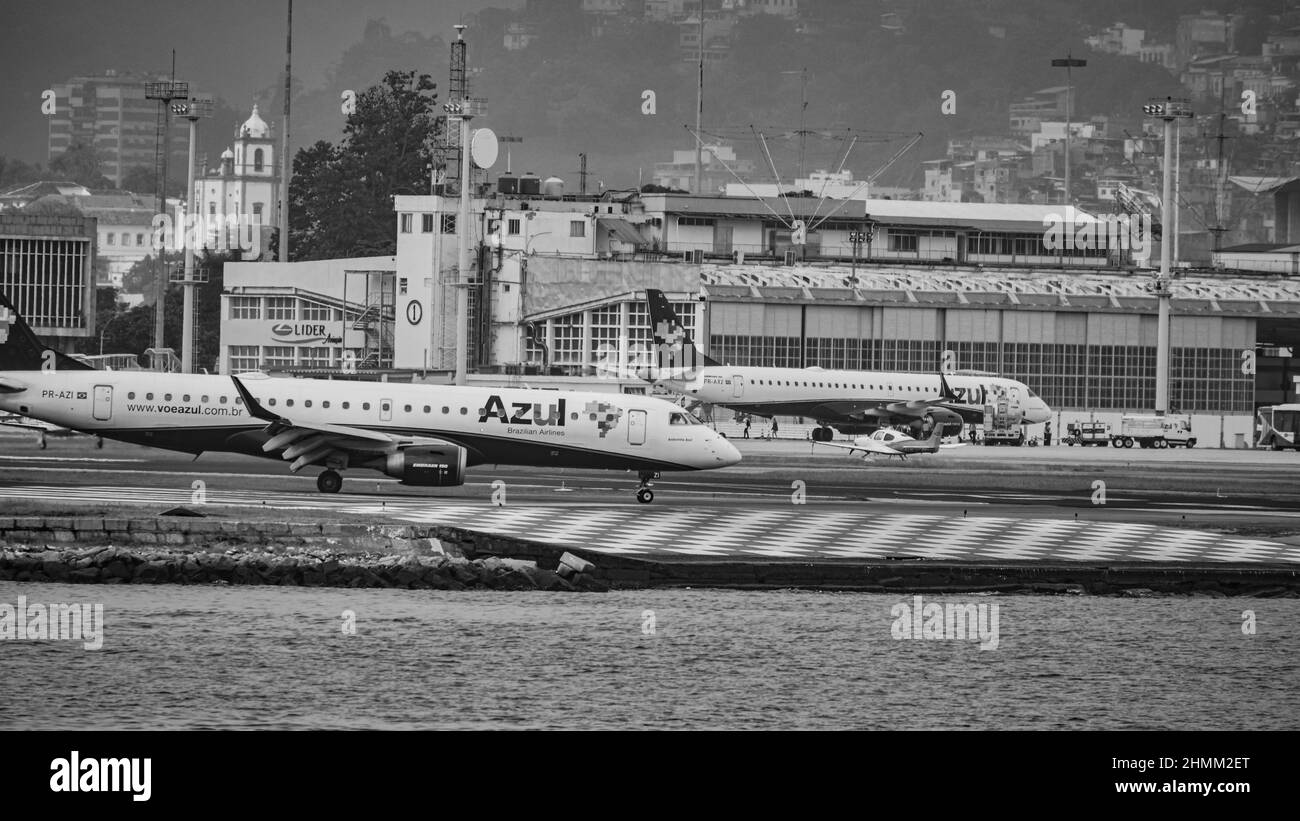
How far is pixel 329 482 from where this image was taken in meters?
59.0

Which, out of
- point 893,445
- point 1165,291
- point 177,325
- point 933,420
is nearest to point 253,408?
point 893,445

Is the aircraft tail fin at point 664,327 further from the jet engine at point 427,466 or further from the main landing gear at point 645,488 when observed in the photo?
the jet engine at point 427,466

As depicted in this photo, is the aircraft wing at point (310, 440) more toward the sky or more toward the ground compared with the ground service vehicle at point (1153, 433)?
more toward the ground

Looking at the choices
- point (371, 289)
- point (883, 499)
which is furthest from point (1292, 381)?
point (883, 499)

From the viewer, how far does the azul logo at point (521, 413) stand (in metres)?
60.8

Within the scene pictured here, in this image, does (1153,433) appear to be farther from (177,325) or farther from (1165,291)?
(177,325)

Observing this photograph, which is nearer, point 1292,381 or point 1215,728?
point 1215,728

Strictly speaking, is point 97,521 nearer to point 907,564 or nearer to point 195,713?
point 195,713

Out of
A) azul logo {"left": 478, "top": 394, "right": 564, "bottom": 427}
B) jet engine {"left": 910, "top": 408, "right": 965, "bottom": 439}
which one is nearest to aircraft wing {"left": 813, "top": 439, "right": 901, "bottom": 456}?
jet engine {"left": 910, "top": 408, "right": 965, "bottom": 439}

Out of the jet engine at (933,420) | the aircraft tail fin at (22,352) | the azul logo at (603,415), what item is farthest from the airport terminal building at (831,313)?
the aircraft tail fin at (22,352)

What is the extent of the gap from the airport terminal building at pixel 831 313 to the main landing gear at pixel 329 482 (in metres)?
47.5

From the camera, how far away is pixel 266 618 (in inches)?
1716

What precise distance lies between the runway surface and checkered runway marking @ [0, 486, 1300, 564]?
0.07 metres

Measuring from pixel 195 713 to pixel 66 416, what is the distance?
2675 centimetres
